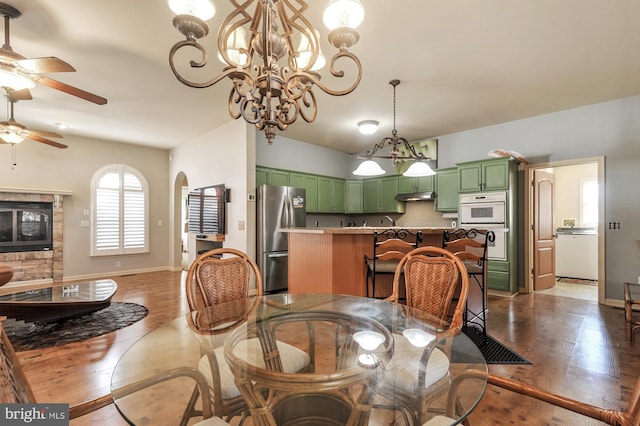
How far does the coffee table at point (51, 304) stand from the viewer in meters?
2.87

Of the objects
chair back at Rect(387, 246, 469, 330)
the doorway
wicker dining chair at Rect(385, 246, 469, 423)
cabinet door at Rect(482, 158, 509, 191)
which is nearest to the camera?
wicker dining chair at Rect(385, 246, 469, 423)

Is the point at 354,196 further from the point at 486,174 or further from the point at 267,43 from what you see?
the point at 267,43

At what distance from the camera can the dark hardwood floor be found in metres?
1.86

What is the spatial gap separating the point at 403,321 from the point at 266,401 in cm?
96

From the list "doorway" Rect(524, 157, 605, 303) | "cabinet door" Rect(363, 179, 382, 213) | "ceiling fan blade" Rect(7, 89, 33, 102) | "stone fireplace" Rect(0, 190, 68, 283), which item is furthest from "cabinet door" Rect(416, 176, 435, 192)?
"stone fireplace" Rect(0, 190, 68, 283)

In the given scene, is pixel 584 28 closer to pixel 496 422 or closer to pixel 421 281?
pixel 421 281

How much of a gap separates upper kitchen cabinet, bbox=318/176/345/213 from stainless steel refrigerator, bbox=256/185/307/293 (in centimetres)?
138

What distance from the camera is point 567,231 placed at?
20.1 ft

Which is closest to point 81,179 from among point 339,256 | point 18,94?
point 18,94

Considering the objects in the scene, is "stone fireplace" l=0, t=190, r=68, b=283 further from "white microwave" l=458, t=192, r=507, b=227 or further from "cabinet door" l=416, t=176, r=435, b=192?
"white microwave" l=458, t=192, r=507, b=227

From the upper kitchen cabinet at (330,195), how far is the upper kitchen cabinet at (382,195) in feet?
1.85

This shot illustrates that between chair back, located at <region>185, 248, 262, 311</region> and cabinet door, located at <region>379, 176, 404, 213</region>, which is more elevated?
cabinet door, located at <region>379, 176, 404, 213</region>

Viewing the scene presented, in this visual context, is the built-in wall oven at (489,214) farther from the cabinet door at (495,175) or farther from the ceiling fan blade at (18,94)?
the ceiling fan blade at (18,94)

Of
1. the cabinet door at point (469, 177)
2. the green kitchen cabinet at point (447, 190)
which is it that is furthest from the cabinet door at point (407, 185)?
the cabinet door at point (469, 177)
